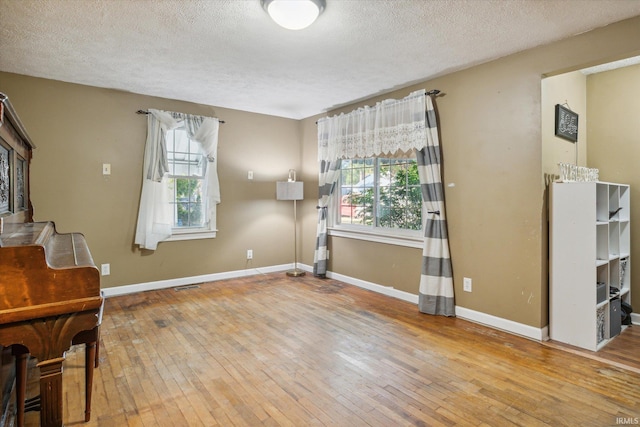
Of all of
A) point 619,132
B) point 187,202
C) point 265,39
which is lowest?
point 187,202

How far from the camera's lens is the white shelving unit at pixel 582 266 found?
2635 millimetres

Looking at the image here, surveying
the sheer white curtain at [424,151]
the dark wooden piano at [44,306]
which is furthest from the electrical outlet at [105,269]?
the sheer white curtain at [424,151]

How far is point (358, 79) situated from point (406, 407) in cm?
291

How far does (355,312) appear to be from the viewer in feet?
11.4

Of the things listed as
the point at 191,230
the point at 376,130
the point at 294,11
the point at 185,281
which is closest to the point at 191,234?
the point at 191,230

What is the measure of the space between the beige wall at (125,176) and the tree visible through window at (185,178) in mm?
265

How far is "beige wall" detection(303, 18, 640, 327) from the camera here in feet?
8.80

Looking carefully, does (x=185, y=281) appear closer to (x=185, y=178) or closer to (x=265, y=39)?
(x=185, y=178)

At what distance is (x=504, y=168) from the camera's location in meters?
2.99

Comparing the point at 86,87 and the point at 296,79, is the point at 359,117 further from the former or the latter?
the point at 86,87

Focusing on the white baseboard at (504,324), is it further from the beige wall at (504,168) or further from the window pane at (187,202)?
the window pane at (187,202)

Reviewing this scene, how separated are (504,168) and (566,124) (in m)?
0.67

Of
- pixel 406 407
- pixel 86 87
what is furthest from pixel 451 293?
pixel 86 87

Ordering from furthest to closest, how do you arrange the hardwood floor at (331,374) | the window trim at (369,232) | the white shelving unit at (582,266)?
the window trim at (369,232) < the white shelving unit at (582,266) < the hardwood floor at (331,374)
